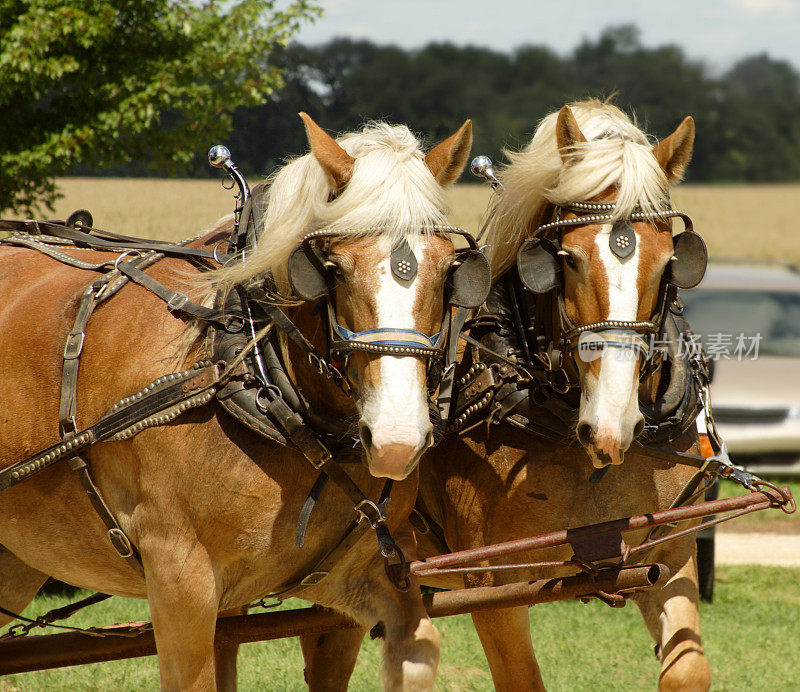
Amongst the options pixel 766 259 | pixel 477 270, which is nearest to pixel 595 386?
pixel 477 270

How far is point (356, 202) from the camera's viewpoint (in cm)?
223

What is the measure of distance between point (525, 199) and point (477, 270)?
547mm

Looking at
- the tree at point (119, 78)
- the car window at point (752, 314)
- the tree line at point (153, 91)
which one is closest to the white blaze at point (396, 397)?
the tree line at point (153, 91)

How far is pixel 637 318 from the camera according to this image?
240 cm

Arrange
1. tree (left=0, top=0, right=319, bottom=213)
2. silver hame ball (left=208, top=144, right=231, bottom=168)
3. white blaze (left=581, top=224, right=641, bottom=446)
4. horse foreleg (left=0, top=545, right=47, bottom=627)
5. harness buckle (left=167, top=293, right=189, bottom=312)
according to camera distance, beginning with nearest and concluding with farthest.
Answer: white blaze (left=581, top=224, right=641, bottom=446) → harness buckle (left=167, top=293, right=189, bottom=312) → silver hame ball (left=208, top=144, right=231, bottom=168) → horse foreleg (left=0, top=545, right=47, bottom=627) → tree (left=0, top=0, right=319, bottom=213)

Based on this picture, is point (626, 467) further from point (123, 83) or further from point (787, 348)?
point (787, 348)

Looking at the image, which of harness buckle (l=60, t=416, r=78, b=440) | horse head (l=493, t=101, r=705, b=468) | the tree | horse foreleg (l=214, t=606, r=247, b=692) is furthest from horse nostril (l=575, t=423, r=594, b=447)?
the tree

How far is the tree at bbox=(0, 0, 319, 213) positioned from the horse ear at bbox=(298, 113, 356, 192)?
356 centimetres

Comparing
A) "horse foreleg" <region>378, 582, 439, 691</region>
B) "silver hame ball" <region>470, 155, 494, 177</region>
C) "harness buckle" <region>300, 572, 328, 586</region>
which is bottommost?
"horse foreleg" <region>378, 582, 439, 691</region>

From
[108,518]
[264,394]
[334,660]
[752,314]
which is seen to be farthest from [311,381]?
[752,314]

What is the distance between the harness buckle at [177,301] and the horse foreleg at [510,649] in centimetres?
126

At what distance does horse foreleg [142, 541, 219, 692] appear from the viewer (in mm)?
2381

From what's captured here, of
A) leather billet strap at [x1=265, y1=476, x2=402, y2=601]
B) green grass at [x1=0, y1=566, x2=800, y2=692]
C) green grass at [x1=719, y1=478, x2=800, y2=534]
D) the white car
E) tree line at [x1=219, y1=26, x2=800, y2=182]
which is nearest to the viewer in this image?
leather billet strap at [x1=265, y1=476, x2=402, y2=601]

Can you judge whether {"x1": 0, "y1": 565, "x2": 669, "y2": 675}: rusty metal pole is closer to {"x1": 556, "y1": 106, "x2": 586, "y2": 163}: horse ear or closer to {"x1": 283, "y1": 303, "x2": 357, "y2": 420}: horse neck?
{"x1": 283, "y1": 303, "x2": 357, "y2": 420}: horse neck
